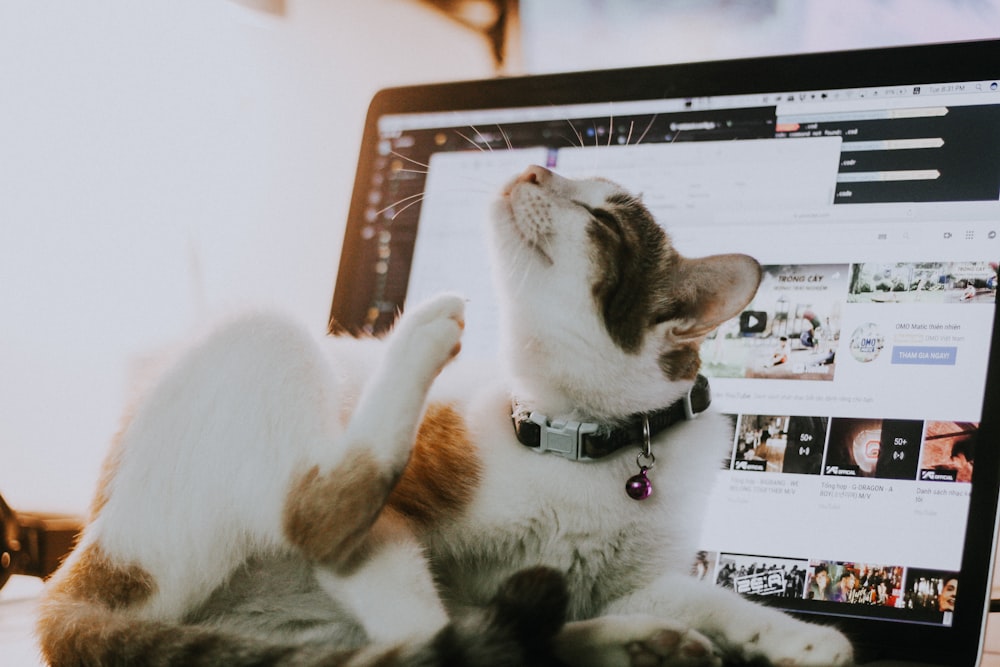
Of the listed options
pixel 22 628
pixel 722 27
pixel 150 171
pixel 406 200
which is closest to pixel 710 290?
pixel 406 200

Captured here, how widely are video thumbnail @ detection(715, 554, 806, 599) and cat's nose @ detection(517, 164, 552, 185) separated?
1.43 ft

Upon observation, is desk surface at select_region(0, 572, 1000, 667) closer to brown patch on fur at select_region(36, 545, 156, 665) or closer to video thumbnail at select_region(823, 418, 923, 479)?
brown patch on fur at select_region(36, 545, 156, 665)

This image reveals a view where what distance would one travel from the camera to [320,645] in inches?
21.1

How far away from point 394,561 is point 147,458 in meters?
0.20

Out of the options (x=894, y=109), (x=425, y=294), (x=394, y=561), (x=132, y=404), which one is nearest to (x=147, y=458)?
(x=132, y=404)

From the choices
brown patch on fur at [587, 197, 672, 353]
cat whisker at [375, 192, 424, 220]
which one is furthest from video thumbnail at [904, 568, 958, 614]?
cat whisker at [375, 192, 424, 220]

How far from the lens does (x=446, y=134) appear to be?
113cm

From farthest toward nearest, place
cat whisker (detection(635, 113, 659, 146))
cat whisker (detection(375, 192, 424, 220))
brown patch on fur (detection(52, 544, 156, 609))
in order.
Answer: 1. cat whisker (detection(375, 192, 424, 220))
2. cat whisker (detection(635, 113, 659, 146))
3. brown patch on fur (detection(52, 544, 156, 609))

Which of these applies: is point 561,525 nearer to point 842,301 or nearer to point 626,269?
point 626,269

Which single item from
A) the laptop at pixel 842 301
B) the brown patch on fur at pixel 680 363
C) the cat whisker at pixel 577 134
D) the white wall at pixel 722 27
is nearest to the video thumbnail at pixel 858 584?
the laptop at pixel 842 301

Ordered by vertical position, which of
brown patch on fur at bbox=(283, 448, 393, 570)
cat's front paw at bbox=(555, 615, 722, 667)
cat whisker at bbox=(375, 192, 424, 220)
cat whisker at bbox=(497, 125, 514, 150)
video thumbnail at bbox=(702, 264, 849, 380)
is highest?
cat whisker at bbox=(497, 125, 514, 150)

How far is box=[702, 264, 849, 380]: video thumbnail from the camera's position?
2.80 ft

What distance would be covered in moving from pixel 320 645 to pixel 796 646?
37cm

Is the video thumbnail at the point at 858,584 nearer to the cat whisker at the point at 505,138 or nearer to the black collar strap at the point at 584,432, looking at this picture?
the black collar strap at the point at 584,432
